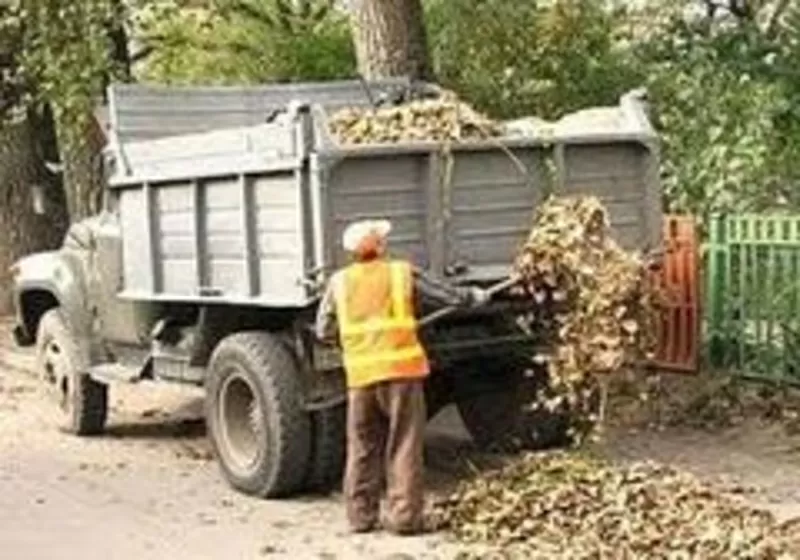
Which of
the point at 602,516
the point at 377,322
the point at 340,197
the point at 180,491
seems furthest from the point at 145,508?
the point at 602,516

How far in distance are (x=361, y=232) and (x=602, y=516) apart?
5.97 ft

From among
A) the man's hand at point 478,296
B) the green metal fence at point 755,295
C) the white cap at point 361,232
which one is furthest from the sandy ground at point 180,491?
the white cap at point 361,232

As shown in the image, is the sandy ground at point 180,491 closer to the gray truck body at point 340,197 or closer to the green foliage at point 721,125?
the gray truck body at point 340,197

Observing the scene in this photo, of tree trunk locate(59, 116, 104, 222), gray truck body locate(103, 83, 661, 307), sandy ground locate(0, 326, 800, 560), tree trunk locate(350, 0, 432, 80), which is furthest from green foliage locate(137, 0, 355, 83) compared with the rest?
gray truck body locate(103, 83, 661, 307)

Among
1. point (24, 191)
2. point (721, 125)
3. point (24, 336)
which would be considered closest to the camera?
point (24, 336)

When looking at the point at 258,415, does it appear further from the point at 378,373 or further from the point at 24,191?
the point at 24,191

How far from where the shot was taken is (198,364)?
432 inches

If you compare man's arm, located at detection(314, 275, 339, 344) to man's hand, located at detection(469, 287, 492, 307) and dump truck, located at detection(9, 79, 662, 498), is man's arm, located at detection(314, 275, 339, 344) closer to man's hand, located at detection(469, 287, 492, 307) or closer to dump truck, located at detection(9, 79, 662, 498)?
dump truck, located at detection(9, 79, 662, 498)

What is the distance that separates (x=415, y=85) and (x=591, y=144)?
2880 mm

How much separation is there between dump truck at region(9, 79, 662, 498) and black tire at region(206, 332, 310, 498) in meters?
0.01

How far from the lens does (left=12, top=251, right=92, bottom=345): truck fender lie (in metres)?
12.3

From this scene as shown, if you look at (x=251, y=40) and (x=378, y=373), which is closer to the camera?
(x=378, y=373)

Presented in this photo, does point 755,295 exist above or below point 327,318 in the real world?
below

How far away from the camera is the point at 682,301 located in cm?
1316
